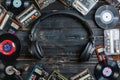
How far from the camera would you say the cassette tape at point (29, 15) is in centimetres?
151

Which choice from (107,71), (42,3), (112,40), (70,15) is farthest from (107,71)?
(42,3)

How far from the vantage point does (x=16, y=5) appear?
151cm

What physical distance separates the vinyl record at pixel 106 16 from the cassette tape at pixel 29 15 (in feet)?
0.78

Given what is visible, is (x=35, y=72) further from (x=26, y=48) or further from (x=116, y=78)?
(x=116, y=78)

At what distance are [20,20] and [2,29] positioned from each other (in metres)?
0.08

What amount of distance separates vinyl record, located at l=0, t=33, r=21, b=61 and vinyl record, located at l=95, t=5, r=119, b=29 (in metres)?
0.33

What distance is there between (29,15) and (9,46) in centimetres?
15

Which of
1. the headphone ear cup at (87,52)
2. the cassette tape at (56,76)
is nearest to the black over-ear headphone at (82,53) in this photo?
the headphone ear cup at (87,52)

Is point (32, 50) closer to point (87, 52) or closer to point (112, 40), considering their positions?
point (87, 52)

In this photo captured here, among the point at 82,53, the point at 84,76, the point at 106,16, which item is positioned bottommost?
the point at 84,76

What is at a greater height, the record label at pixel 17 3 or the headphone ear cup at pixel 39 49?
the record label at pixel 17 3

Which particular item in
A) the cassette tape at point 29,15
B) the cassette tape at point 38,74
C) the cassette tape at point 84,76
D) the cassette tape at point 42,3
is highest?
the cassette tape at point 42,3

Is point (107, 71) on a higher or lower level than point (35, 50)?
lower

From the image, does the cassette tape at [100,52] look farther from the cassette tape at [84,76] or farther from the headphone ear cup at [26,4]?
the headphone ear cup at [26,4]
